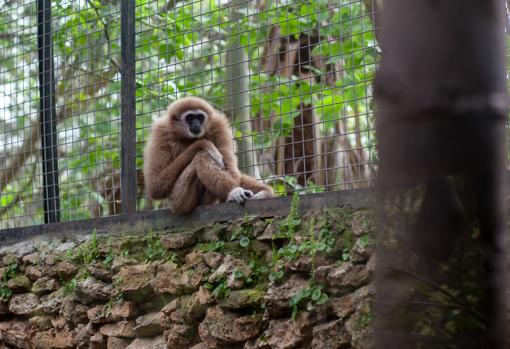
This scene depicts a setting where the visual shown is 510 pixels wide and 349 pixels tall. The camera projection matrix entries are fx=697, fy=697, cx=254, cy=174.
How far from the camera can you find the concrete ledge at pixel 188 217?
5492 millimetres

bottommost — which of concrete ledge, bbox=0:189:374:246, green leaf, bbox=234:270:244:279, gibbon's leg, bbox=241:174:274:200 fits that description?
green leaf, bbox=234:270:244:279

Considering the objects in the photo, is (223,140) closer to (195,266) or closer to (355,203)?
(195,266)

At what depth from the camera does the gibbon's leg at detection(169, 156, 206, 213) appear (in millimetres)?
6516

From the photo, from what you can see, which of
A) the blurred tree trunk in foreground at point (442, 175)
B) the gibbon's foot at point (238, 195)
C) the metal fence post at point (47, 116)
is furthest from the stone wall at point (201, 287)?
the blurred tree trunk in foreground at point (442, 175)

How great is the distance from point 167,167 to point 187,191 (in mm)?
601

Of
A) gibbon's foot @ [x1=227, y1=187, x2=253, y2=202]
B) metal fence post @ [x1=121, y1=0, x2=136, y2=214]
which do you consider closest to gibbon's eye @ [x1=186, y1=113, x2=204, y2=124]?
metal fence post @ [x1=121, y1=0, x2=136, y2=214]

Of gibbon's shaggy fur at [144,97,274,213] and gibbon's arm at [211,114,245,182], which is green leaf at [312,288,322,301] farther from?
gibbon's arm at [211,114,245,182]

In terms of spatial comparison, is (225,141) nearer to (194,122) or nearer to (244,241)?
(194,122)

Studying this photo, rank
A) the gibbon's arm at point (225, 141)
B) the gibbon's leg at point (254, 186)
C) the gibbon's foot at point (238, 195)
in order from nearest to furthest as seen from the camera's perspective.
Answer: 1. the gibbon's foot at point (238, 195)
2. the gibbon's leg at point (254, 186)
3. the gibbon's arm at point (225, 141)

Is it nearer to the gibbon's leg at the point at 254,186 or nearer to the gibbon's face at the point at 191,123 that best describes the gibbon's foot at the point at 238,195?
the gibbon's leg at the point at 254,186

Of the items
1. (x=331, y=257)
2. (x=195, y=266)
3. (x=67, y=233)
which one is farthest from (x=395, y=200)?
(x=67, y=233)

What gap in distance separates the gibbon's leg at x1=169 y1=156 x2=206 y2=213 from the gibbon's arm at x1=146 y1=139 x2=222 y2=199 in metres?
0.10

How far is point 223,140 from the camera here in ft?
24.1

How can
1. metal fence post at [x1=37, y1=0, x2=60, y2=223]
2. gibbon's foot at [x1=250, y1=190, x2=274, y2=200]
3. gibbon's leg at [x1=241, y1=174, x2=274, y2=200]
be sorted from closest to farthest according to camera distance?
gibbon's foot at [x1=250, y1=190, x2=274, y2=200] → gibbon's leg at [x1=241, y1=174, x2=274, y2=200] → metal fence post at [x1=37, y1=0, x2=60, y2=223]
